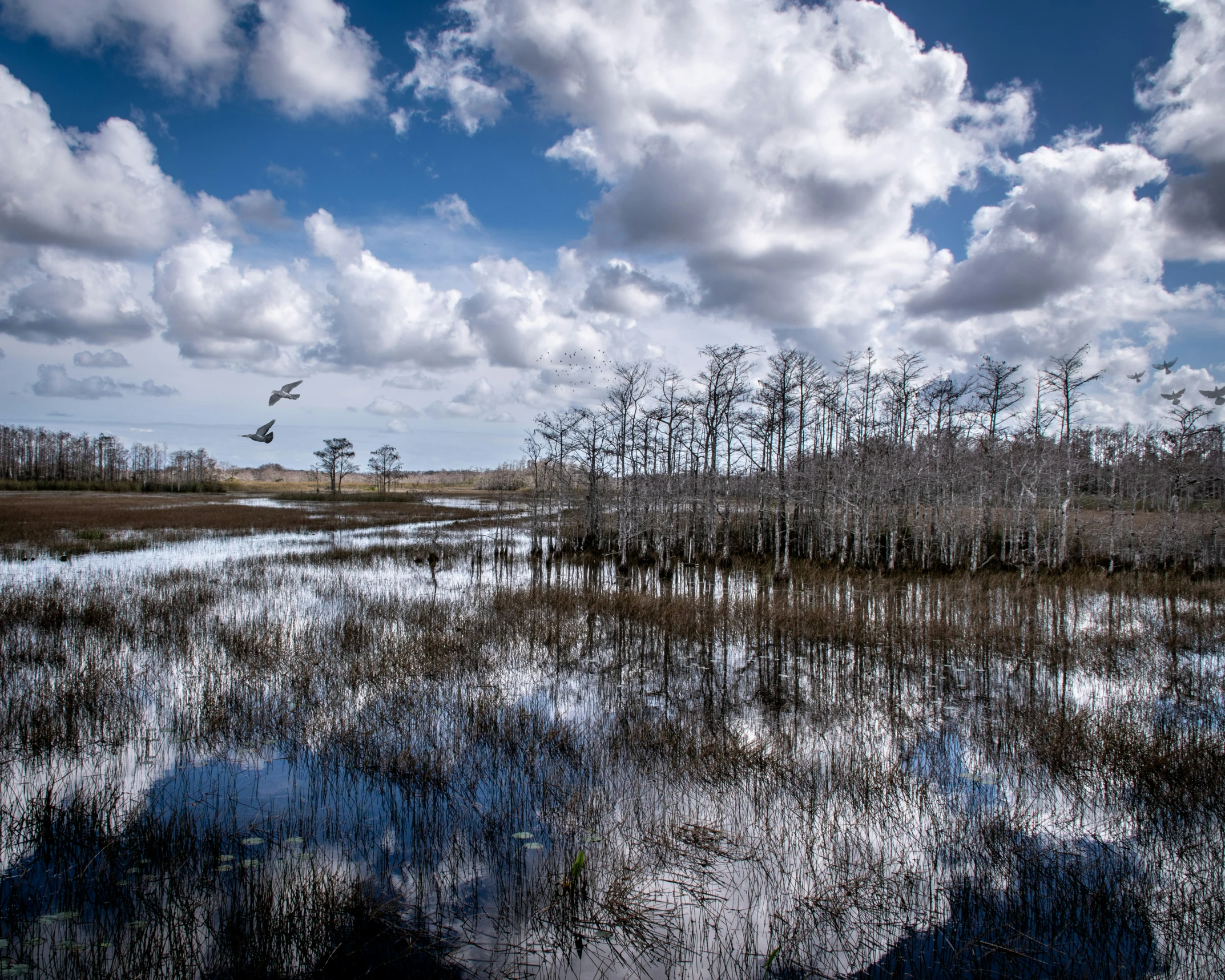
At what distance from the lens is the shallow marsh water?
4.13 meters

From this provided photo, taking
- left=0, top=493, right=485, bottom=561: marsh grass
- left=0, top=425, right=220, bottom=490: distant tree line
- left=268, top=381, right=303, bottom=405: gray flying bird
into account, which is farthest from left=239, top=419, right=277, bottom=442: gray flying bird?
left=0, top=425, right=220, bottom=490: distant tree line

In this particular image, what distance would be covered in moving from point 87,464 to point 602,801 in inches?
5948

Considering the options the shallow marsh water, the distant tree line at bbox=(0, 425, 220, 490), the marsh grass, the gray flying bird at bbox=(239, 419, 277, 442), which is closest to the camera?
the shallow marsh water

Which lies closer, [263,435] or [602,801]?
[602,801]

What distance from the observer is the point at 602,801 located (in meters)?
5.98

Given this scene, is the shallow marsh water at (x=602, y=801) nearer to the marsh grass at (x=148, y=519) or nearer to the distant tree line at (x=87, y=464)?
the marsh grass at (x=148, y=519)

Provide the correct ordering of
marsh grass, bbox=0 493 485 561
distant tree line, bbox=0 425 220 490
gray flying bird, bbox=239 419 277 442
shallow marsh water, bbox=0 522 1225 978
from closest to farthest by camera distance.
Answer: shallow marsh water, bbox=0 522 1225 978 → gray flying bird, bbox=239 419 277 442 → marsh grass, bbox=0 493 485 561 → distant tree line, bbox=0 425 220 490

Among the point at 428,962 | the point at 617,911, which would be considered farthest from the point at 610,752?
the point at 428,962

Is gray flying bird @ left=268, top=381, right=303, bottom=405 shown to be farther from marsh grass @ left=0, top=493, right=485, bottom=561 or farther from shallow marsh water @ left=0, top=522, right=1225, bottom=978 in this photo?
marsh grass @ left=0, top=493, right=485, bottom=561

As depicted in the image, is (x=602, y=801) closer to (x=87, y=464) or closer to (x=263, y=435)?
(x=263, y=435)

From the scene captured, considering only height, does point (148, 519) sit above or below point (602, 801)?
above

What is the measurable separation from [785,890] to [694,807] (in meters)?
1.31

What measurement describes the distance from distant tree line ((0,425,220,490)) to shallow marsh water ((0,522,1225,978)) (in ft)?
365

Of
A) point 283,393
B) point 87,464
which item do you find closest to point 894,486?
point 283,393
